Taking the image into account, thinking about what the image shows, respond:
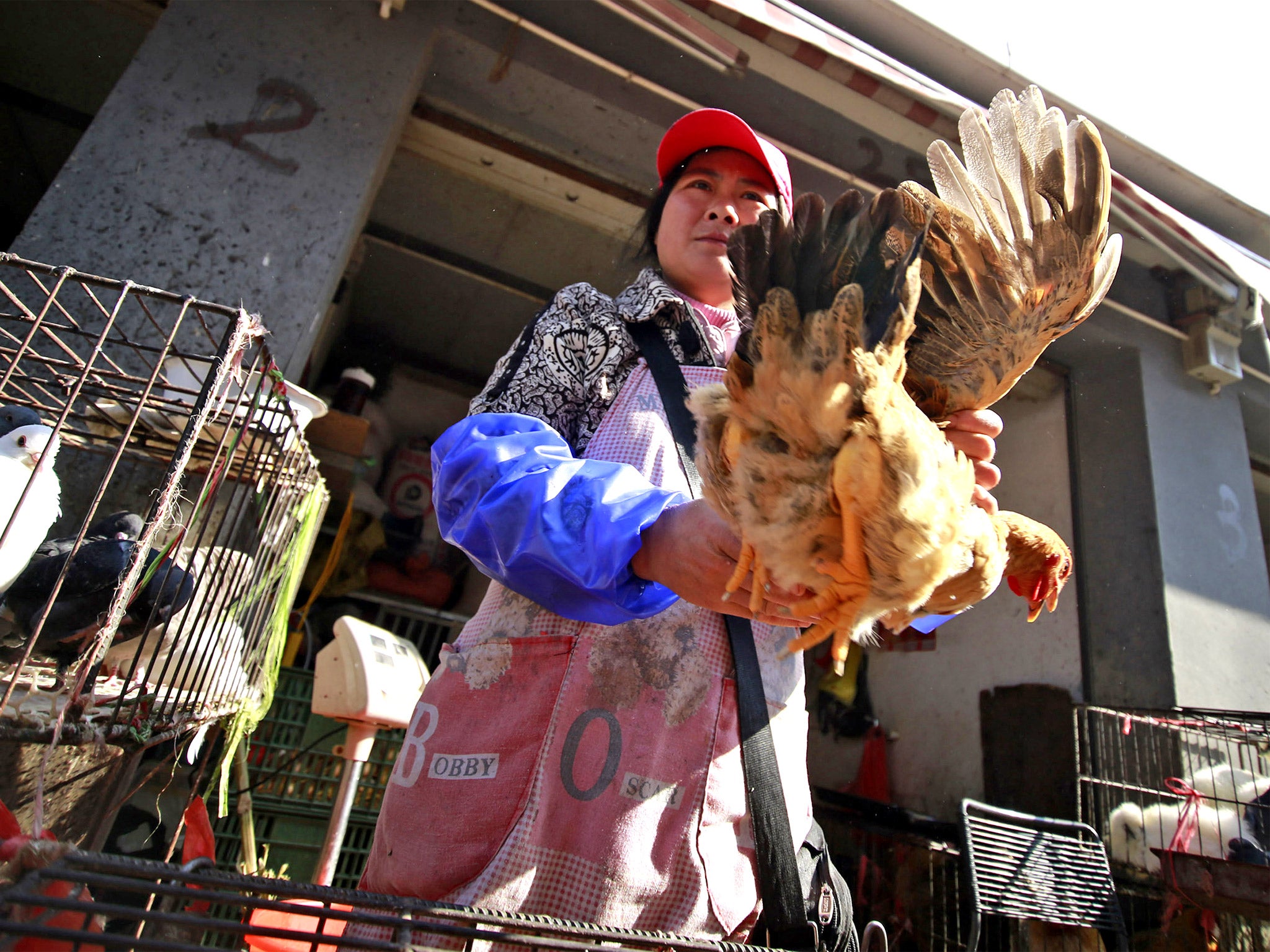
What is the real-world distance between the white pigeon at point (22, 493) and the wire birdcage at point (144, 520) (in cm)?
2

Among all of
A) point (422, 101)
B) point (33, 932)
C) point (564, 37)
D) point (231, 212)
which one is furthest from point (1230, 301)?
point (33, 932)

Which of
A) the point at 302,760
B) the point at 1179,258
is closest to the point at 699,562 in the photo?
the point at 302,760

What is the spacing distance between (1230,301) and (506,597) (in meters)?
5.69

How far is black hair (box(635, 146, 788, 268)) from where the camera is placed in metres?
1.62

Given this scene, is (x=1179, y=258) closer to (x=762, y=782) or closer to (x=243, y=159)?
(x=762, y=782)

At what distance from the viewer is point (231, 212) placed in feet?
9.70

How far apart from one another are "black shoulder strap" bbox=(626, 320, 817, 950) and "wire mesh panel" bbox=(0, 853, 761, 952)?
247 millimetres

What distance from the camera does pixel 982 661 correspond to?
16.1 feet

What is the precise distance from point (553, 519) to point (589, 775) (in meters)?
0.43

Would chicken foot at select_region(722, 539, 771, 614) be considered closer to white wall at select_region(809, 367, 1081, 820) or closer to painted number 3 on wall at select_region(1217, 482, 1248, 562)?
white wall at select_region(809, 367, 1081, 820)

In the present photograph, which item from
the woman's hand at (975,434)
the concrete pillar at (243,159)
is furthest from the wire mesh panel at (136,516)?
the woman's hand at (975,434)

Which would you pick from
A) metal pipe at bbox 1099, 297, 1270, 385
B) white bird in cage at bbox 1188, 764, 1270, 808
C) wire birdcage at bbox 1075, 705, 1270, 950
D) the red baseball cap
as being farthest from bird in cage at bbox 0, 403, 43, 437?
metal pipe at bbox 1099, 297, 1270, 385

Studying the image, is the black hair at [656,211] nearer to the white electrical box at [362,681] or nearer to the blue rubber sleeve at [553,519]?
the blue rubber sleeve at [553,519]

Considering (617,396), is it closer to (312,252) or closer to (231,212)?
(312,252)
